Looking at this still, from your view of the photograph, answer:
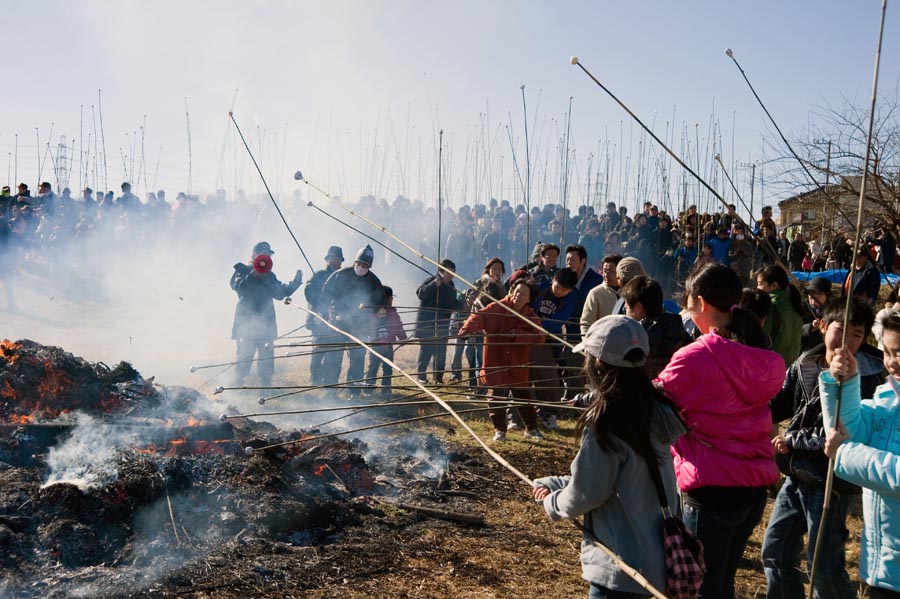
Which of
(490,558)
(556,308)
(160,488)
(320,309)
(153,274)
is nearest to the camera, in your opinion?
(490,558)

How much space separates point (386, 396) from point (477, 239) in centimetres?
885

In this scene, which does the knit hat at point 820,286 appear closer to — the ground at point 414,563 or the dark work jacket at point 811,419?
the ground at point 414,563

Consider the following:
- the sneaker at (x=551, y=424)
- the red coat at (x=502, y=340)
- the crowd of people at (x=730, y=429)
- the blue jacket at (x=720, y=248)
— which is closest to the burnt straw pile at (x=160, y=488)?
the red coat at (x=502, y=340)

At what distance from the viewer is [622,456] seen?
2.98 metres

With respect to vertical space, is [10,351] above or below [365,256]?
below

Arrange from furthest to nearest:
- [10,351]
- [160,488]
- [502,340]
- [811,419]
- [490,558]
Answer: [10,351]
[502,340]
[160,488]
[490,558]
[811,419]

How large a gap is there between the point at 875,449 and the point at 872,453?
0.03 metres

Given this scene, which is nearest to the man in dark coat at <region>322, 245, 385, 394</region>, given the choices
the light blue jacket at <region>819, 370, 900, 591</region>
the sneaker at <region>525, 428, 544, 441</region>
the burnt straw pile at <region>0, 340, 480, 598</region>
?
the burnt straw pile at <region>0, 340, 480, 598</region>

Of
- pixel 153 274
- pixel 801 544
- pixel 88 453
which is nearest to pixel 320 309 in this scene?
pixel 88 453

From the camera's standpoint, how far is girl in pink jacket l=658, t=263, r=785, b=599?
3.66 m

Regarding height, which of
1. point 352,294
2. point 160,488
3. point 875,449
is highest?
point 352,294

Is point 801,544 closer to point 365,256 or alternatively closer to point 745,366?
point 745,366

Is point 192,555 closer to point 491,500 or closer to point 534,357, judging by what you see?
point 491,500

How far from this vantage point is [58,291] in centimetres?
1923
